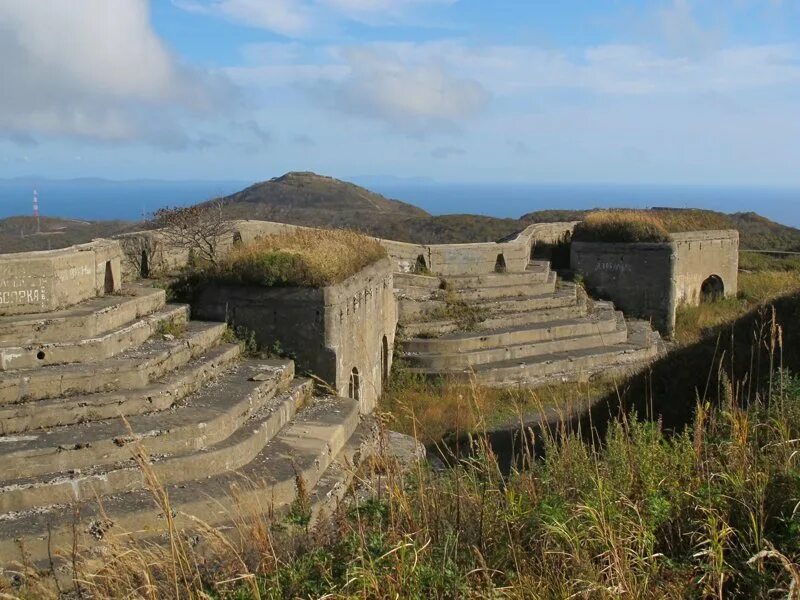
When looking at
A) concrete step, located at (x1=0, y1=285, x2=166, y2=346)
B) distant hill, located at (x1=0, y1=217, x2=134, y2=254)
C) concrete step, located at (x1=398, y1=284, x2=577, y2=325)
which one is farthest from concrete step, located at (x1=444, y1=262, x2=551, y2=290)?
distant hill, located at (x1=0, y1=217, x2=134, y2=254)

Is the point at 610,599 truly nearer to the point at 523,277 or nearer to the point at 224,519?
the point at 224,519

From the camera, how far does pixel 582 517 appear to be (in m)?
3.55

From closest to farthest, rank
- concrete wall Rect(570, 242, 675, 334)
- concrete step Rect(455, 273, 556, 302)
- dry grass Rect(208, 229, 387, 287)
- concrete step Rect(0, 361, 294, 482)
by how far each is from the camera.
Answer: concrete step Rect(0, 361, 294, 482)
dry grass Rect(208, 229, 387, 287)
concrete step Rect(455, 273, 556, 302)
concrete wall Rect(570, 242, 675, 334)

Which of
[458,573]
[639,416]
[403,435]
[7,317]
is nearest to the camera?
[458,573]

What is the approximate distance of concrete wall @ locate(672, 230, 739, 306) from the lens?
1828 cm

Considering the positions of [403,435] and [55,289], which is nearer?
[55,289]

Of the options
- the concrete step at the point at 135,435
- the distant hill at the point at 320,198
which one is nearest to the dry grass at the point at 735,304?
the concrete step at the point at 135,435

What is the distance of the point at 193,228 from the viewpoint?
1084 centimetres

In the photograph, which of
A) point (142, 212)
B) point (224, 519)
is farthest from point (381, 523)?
point (142, 212)

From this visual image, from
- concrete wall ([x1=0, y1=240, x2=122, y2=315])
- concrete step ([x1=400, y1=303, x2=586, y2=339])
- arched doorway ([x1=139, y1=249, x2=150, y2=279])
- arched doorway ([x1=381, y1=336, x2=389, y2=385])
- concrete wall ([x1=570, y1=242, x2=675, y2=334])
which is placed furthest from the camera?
concrete wall ([x1=570, y1=242, x2=675, y2=334])

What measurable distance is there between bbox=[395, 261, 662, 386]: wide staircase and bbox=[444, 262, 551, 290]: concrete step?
19 mm

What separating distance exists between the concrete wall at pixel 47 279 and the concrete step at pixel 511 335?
563cm

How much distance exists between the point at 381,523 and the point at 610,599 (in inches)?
43.7

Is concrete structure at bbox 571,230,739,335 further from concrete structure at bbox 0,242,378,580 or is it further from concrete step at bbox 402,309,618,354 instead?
concrete structure at bbox 0,242,378,580
